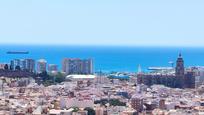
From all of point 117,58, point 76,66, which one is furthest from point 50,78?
point 117,58

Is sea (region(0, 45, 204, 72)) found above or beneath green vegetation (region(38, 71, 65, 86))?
beneath

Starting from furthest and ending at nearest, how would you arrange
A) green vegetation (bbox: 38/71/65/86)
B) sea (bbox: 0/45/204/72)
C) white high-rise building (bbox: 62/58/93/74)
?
sea (bbox: 0/45/204/72) → white high-rise building (bbox: 62/58/93/74) → green vegetation (bbox: 38/71/65/86)

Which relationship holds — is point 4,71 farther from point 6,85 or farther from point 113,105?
point 113,105

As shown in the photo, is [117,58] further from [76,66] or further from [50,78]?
[50,78]

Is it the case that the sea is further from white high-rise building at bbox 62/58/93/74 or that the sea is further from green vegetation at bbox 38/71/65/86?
green vegetation at bbox 38/71/65/86

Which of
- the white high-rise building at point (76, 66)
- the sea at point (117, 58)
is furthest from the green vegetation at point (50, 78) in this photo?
the sea at point (117, 58)

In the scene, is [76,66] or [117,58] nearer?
[76,66]

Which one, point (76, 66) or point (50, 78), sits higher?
point (76, 66)

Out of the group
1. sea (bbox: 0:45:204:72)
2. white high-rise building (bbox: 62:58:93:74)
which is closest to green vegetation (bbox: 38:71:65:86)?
white high-rise building (bbox: 62:58:93:74)

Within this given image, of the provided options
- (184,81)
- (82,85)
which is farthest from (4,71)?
(184,81)

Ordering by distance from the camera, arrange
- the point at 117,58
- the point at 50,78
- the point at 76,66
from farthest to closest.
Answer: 1. the point at 117,58
2. the point at 76,66
3. the point at 50,78

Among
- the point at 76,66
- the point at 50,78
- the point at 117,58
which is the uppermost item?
the point at 76,66

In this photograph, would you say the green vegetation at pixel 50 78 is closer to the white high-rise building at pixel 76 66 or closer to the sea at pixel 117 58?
the white high-rise building at pixel 76 66
